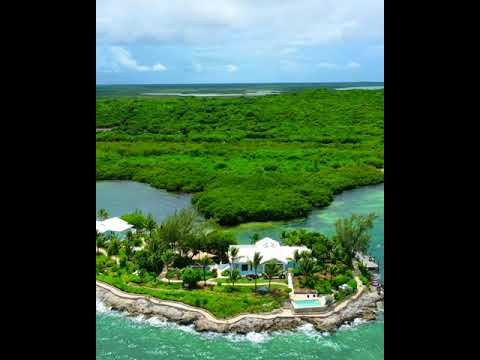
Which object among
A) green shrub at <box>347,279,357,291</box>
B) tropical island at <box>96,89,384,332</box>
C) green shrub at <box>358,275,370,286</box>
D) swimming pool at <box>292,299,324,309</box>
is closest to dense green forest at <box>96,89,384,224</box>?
tropical island at <box>96,89,384,332</box>

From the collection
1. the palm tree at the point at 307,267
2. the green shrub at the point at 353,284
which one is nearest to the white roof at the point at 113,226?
the palm tree at the point at 307,267

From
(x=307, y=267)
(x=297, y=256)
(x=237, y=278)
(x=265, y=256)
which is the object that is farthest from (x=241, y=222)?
(x=307, y=267)

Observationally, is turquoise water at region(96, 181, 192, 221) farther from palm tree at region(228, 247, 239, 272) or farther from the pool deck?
the pool deck

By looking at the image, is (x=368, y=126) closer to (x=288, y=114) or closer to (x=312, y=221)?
(x=288, y=114)

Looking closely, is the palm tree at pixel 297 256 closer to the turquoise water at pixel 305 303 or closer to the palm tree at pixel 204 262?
the turquoise water at pixel 305 303

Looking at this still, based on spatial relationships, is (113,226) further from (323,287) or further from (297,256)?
(323,287)
